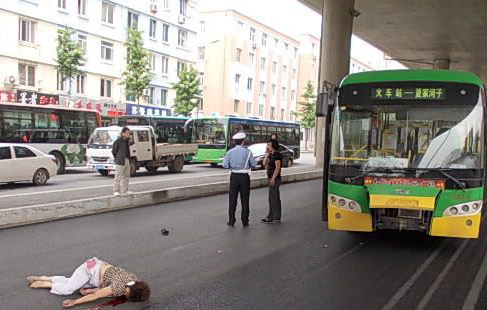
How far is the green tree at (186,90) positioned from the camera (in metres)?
42.8

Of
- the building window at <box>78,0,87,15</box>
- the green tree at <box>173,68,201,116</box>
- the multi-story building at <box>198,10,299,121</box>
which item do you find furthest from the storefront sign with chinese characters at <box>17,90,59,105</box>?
the multi-story building at <box>198,10,299,121</box>

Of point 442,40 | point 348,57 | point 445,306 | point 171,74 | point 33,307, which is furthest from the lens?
point 171,74

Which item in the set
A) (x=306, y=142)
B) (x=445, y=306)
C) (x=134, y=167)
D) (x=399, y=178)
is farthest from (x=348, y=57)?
(x=306, y=142)

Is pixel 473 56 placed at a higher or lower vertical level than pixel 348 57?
higher

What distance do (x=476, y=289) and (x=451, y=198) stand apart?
5.96ft

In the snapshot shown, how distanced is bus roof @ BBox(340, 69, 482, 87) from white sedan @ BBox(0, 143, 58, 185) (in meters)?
11.4

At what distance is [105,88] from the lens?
3956cm

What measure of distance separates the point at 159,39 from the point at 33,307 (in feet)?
138

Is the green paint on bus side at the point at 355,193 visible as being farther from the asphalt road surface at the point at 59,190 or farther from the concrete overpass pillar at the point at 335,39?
the concrete overpass pillar at the point at 335,39

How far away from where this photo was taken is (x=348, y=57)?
27578 millimetres

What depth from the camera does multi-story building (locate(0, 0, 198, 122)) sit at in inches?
1273

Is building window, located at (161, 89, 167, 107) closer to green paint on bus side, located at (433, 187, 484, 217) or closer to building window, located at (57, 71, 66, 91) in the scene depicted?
building window, located at (57, 71, 66, 91)

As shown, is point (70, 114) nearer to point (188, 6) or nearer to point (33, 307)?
point (33, 307)

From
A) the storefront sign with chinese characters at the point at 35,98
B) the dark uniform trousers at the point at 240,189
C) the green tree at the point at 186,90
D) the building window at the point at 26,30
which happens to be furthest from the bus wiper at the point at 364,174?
the green tree at the point at 186,90
